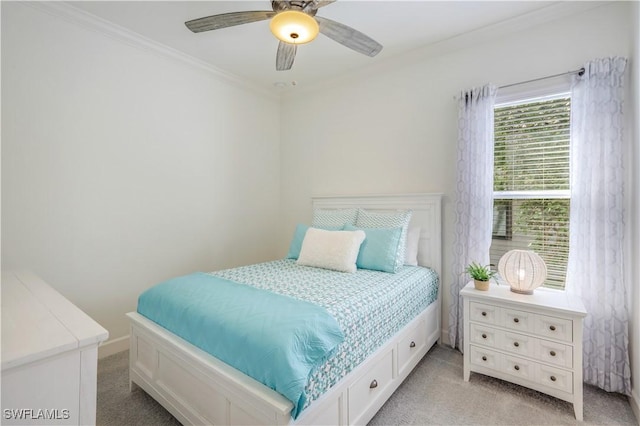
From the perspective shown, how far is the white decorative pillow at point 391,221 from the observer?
8.34ft

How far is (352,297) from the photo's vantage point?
175 centimetres

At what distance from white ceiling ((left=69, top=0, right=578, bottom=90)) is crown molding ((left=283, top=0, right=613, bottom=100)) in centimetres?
4

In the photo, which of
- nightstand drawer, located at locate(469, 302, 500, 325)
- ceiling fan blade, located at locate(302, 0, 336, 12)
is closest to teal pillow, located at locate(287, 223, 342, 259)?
nightstand drawer, located at locate(469, 302, 500, 325)

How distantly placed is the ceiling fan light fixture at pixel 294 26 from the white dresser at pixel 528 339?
2.02 m

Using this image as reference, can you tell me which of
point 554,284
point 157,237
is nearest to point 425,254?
point 554,284

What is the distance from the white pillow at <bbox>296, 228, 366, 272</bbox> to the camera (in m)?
2.40

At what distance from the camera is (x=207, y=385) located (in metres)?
1.46

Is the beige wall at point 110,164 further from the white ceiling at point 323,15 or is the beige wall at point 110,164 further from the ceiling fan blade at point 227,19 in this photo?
the ceiling fan blade at point 227,19

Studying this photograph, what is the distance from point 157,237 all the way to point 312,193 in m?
1.77

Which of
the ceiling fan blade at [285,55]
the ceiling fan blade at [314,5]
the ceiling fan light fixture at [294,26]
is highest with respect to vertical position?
the ceiling fan blade at [314,5]

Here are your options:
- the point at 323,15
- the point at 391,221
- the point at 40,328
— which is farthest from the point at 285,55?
the point at 40,328

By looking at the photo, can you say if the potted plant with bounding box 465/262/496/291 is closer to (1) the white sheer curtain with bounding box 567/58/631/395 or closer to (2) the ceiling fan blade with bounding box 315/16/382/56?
(1) the white sheer curtain with bounding box 567/58/631/395

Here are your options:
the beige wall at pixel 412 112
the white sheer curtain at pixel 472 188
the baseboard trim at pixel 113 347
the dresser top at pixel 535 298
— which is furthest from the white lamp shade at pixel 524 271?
the baseboard trim at pixel 113 347

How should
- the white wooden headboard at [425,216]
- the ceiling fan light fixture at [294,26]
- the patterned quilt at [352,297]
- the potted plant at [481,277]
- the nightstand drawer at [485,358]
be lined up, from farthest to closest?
the white wooden headboard at [425,216] < the potted plant at [481,277] < the nightstand drawer at [485,358] < the ceiling fan light fixture at [294,26] < the patterned quilt at [352,297]
